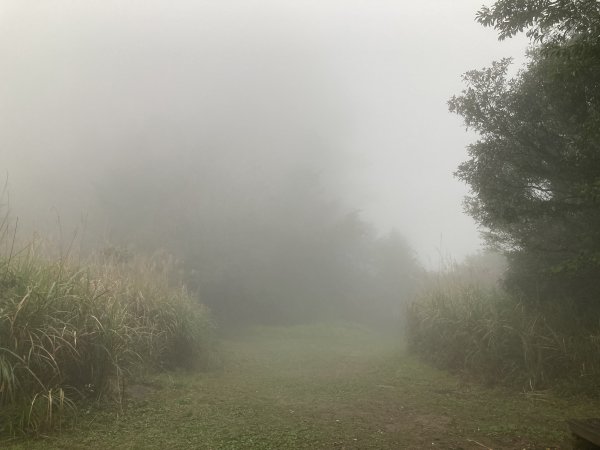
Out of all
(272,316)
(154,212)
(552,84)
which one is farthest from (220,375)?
(154,212)

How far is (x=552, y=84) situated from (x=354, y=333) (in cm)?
1243

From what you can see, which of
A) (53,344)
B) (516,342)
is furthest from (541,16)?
(53,344)

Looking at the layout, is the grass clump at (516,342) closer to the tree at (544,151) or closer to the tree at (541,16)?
the tree at (544,151)

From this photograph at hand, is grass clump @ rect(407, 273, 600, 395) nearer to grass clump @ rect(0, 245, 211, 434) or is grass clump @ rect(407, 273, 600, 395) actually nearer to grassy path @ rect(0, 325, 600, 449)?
grassy path @ rect(0, 325, 600, 449)

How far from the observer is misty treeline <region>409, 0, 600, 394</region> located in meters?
5.89

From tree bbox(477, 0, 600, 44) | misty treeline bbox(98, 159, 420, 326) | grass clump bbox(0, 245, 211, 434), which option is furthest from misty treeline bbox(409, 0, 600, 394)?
misty treeline bbox(98, 159, 420, 326)

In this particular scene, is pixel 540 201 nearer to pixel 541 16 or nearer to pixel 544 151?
pixel 544 151

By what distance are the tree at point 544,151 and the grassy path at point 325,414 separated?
2.12 metres

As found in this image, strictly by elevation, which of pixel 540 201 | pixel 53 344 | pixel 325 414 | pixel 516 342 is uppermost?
pixel 540 201

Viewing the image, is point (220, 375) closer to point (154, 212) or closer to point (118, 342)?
point (118, 342)

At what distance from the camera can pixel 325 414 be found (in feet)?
18.1

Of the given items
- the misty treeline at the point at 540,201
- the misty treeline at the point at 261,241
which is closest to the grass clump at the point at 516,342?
the misty treeline at the point at 540,201

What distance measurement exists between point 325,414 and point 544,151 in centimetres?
531

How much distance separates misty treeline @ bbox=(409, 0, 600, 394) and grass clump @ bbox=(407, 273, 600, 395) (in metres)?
0.02
